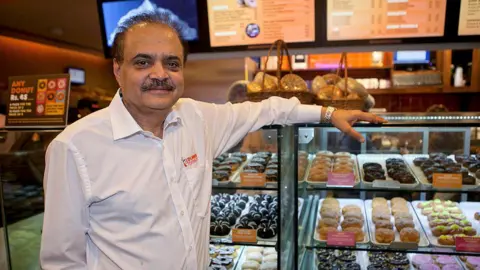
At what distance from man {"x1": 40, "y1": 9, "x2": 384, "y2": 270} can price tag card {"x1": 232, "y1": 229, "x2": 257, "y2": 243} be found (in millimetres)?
691

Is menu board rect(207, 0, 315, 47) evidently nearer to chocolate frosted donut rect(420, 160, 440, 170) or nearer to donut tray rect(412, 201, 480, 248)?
chocolate frosted donut rect(420, 160, 440, 170)

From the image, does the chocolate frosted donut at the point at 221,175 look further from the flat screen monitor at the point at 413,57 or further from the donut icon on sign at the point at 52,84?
the flat screen monitor at the point at 413,57

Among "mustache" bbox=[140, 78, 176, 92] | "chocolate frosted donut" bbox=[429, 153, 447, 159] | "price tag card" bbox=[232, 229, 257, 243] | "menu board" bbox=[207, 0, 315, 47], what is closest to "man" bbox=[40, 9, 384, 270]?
"mustache" bbox=[140, 78, 176, 92]

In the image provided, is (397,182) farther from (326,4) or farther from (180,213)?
(326,4)

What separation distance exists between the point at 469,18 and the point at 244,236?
8.81 ft

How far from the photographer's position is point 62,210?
60.1 inches

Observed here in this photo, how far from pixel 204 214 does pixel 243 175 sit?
0.69 m

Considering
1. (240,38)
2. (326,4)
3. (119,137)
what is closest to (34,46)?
(240,38)

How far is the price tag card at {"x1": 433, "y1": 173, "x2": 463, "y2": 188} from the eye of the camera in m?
2.19

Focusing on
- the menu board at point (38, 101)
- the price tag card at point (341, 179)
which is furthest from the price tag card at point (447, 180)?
the menu board at point (38, 101)

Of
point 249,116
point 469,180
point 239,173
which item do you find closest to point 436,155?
point 469,180

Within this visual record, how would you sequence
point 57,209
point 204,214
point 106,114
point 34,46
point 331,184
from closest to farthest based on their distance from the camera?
point 57,209 < point 106,114 < point 204,214 < point 331,184 < point 34,46

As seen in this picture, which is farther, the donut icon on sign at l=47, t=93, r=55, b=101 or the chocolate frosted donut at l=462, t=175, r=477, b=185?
the donut icon on sign at l=47, t=93, r=55, b=101

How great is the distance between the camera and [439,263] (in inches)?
103
